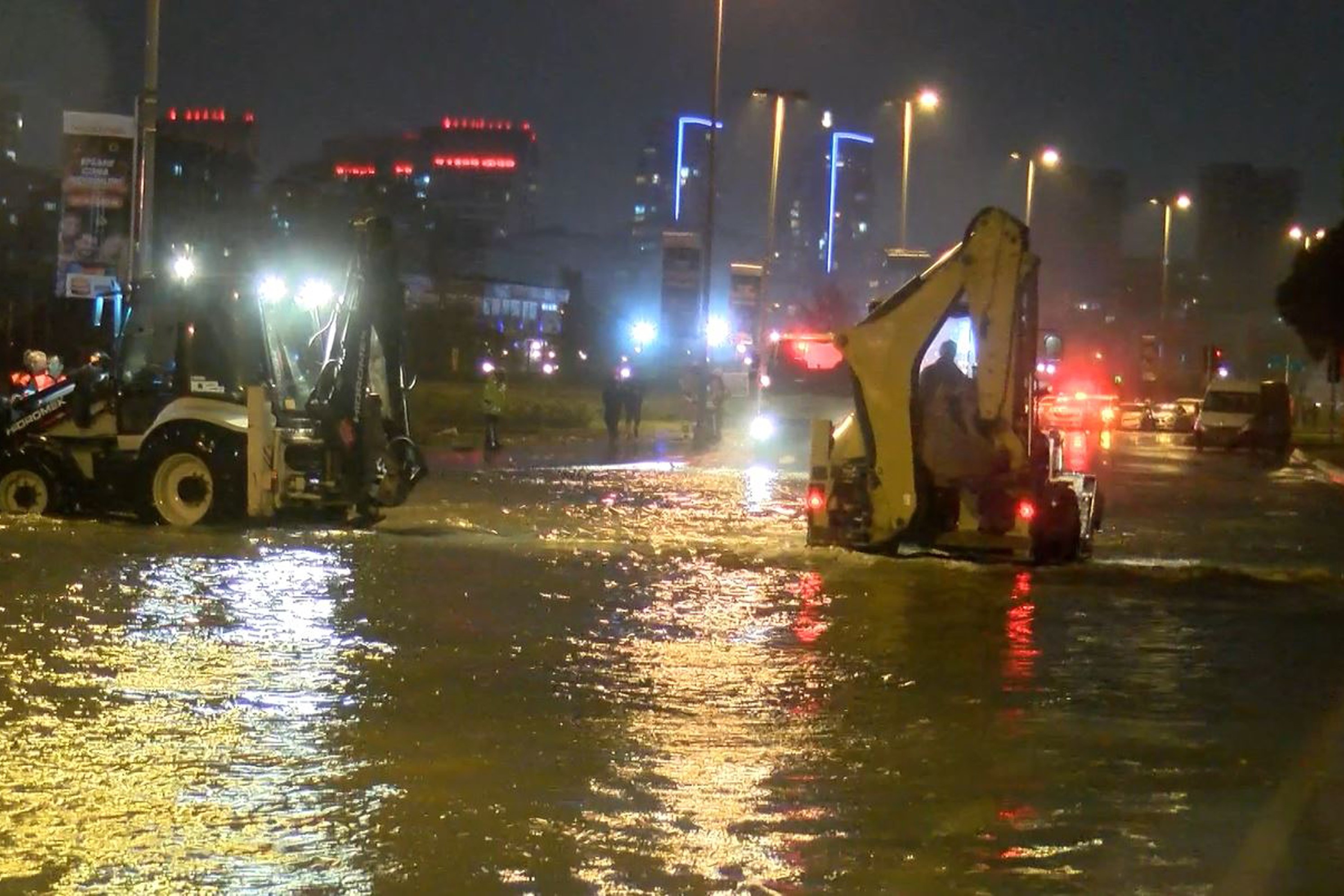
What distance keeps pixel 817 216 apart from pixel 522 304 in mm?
52241

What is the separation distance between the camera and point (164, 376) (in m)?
19.0

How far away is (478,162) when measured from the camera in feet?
547

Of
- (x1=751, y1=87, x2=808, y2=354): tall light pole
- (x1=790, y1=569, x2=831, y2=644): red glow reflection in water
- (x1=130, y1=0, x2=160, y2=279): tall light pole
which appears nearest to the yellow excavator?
(x1=790, y1=569, x2=831, y2=644): red glow reflection in water

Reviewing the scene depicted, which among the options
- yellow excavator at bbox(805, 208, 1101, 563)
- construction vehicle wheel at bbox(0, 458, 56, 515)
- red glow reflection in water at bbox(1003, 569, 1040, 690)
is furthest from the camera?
construction vehicle wheel at bbox(0, 458, 56, 515)

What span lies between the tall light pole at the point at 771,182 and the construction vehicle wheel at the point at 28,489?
104 feet

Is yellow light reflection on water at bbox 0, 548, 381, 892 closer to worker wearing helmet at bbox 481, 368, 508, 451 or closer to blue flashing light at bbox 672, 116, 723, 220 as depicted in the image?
worker wearing helmet at bbox 481, 368, 508, 451

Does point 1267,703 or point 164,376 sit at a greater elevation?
point 164,376

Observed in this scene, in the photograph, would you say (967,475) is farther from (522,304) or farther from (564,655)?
(522,304)

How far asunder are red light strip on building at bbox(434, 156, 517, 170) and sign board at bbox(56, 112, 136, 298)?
13680 centimetres

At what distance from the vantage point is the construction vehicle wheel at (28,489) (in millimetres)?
19062

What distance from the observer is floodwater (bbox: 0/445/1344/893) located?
7266 mm

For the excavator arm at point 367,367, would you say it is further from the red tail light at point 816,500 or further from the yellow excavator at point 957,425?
the yellow excavator at point 957,425

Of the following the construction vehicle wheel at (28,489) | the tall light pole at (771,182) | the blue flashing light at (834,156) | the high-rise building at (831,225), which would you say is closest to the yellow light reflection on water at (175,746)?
the construction vehicle wheel at (28,489)

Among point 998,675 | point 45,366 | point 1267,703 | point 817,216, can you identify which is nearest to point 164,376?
point 45,366
